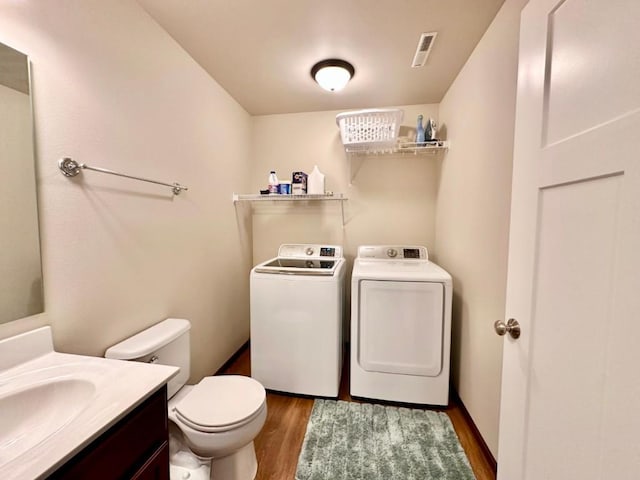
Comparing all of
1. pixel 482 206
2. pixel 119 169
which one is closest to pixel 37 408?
pixel 119 169

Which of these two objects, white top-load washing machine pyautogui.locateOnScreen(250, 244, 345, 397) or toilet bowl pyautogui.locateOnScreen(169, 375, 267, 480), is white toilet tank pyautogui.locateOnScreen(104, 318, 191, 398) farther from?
white top-load washing machine pyautogui.locateOnScreen(250, 244, 345, 397)

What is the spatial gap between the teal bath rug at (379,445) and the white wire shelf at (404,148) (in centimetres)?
203

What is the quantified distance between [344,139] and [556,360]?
78.3 inches

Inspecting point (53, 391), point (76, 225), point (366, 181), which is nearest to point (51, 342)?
point (53, 391)

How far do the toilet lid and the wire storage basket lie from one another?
75.9 inches

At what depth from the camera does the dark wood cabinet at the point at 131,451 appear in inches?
24.3

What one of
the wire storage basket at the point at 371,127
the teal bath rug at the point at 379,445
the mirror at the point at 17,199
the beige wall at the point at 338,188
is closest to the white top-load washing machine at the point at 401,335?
the teal bath rug at the point at 379,445

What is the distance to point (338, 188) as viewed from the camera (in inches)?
107

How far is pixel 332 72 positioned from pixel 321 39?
25 centimetres

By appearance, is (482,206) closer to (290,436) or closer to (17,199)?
(290,436)

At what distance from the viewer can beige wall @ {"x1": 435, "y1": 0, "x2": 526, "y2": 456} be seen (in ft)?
4.34

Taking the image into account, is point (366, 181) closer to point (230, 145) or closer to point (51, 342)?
point (230, 145)

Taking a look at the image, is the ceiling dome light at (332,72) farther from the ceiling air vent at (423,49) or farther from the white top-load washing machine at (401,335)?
the white top-load washing machine at (401,335)

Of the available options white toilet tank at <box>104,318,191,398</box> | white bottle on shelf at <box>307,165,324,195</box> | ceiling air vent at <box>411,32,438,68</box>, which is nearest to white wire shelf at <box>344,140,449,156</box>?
white bottle on shelf at <box>307,165,324,195</box>
